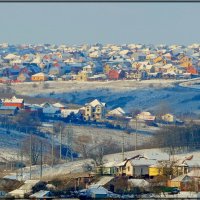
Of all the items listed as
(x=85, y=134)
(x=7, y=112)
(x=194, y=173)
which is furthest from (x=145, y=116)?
(x=194, y=173)

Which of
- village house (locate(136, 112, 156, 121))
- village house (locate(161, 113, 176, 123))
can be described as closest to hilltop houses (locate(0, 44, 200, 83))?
village house (locate(136, 112, 156, 121))

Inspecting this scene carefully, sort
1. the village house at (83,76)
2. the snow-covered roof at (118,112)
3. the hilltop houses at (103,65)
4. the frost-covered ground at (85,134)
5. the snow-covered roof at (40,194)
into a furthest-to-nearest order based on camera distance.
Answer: the hilltop houses at (103,65), the village house at (83,76), the snow-covered roof at (118,112), the frost-covered ground at (85,134), the snow-covered roof at (40,194)

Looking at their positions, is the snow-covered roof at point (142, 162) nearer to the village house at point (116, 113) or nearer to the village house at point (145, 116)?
the village house at point (145, 116)

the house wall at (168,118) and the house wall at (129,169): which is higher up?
the house wall at (168,118)

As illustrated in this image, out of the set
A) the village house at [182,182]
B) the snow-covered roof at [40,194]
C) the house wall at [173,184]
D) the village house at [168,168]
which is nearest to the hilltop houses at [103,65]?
the village house at [168,168]

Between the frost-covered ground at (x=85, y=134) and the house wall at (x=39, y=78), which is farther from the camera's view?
the house wall at (x=39, y=78)

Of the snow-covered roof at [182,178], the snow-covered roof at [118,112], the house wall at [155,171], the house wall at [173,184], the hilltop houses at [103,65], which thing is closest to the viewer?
the house wall at [173,184]

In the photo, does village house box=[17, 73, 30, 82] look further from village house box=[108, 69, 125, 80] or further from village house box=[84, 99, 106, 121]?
village house box=[84, 99, 106, 121]

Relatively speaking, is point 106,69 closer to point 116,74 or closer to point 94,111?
point 116,74
